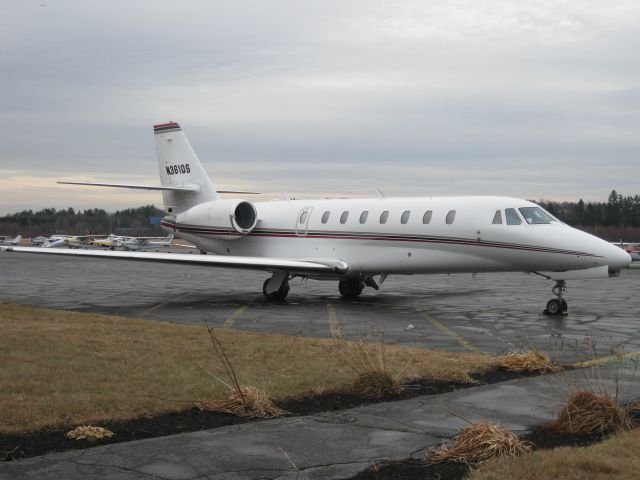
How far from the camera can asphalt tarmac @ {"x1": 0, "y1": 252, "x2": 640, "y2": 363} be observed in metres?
12.9

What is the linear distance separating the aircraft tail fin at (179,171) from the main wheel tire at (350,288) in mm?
5899

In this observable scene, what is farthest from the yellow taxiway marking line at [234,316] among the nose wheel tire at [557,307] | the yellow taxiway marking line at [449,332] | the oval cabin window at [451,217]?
the nose wheel tire at [557,307]

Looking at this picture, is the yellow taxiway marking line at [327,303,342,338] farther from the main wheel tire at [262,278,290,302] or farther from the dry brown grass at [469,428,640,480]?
the dry brown grass at [469,428,640,480]

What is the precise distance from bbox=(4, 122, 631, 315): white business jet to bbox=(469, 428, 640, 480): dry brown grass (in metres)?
11.4

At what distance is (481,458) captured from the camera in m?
5.52

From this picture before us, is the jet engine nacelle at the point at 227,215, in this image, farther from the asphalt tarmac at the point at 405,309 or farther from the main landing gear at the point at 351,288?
the main landing gear at the point at 351,288

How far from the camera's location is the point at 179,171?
26.1m

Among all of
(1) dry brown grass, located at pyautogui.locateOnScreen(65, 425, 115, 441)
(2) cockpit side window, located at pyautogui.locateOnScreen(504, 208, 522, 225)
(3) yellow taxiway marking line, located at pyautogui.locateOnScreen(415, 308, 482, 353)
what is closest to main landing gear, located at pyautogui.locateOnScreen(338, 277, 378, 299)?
(3) yellow taxiway marking line, located at pyautogui.locateOnScreen(415, 308, 482, 353)

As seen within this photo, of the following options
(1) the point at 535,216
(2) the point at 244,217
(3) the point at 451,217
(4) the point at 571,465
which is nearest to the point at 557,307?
(1) the point at 535,216

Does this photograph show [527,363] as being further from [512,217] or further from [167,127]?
[167,127]

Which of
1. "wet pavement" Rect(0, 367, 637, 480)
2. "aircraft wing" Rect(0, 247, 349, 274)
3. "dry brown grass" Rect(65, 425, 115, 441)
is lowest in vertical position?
"wet pavement" Rect(0, 367, 637, 480)

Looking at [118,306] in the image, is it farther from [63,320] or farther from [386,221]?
[386,221]

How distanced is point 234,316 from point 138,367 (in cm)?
801

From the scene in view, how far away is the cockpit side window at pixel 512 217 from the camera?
18016 mm
